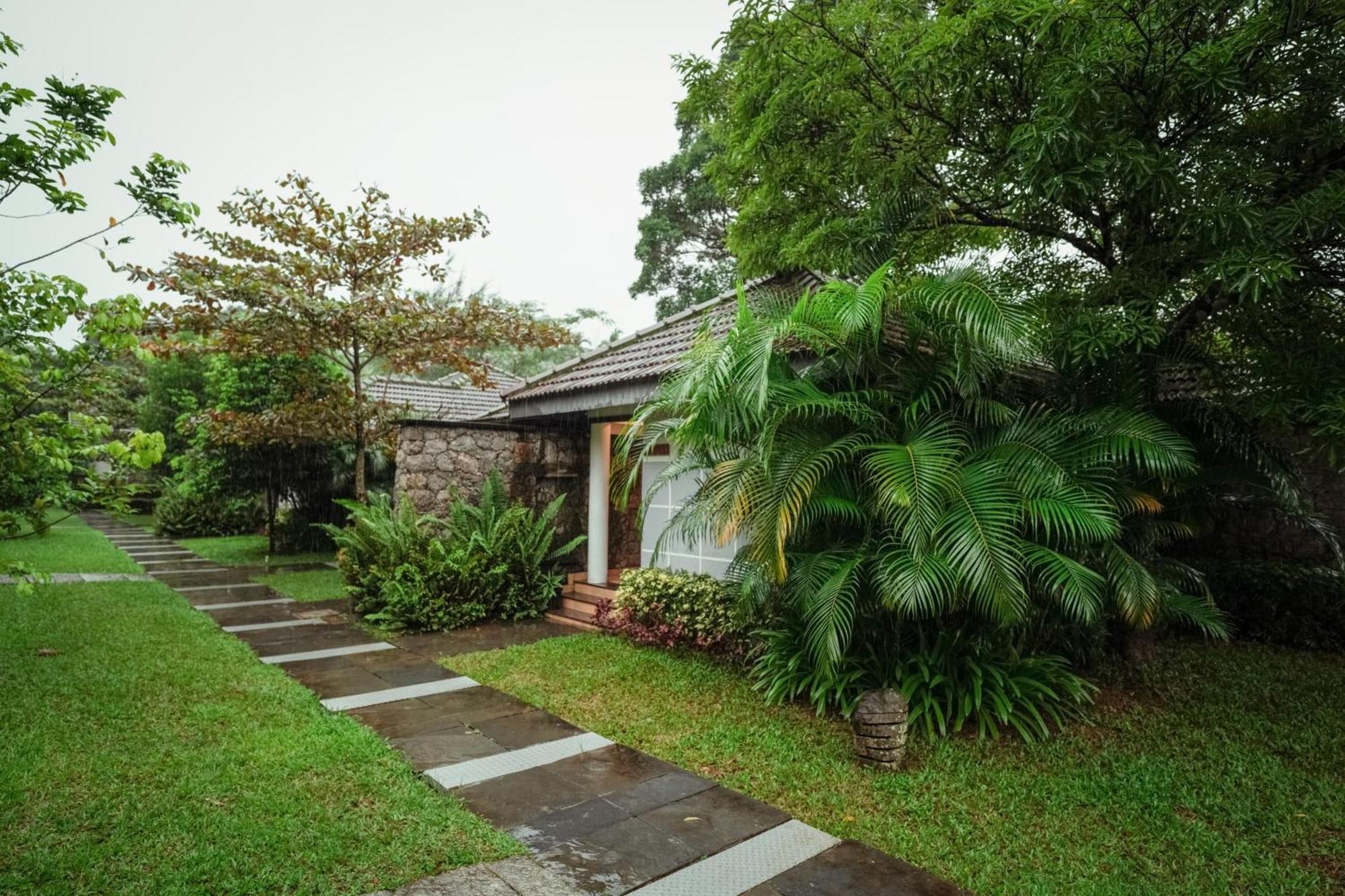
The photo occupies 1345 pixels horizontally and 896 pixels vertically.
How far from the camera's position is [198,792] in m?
3.35

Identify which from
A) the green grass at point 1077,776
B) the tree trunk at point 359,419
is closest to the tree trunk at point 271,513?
the tree trunk at point 359,419

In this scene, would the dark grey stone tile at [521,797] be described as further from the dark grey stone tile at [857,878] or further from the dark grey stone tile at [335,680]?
the dark grey stone tile at [335,680]

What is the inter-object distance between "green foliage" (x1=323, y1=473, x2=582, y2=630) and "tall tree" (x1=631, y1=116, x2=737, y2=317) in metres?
11.6

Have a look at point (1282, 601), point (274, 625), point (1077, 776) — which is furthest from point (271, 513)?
point (1282, 601)

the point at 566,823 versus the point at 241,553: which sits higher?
the point at 241,553

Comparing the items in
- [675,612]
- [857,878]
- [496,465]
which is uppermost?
[496,465]

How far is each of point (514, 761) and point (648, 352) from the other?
4771 mm

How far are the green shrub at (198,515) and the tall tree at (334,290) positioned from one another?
8.43 m

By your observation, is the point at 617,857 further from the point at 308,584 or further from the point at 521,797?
the point at 308,584

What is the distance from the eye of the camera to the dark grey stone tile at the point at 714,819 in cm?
310

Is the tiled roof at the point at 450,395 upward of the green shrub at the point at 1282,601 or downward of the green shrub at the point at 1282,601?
upward

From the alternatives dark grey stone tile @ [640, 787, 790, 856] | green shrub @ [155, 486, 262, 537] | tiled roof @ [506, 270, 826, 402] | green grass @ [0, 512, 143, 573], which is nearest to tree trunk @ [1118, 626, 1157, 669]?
dark grey stone tile @ [640, 787, 790, 856]

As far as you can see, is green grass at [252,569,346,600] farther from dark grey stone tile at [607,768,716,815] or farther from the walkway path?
dark grey stone tile at [607,768,716,815]

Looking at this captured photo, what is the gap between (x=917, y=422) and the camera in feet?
14.3
